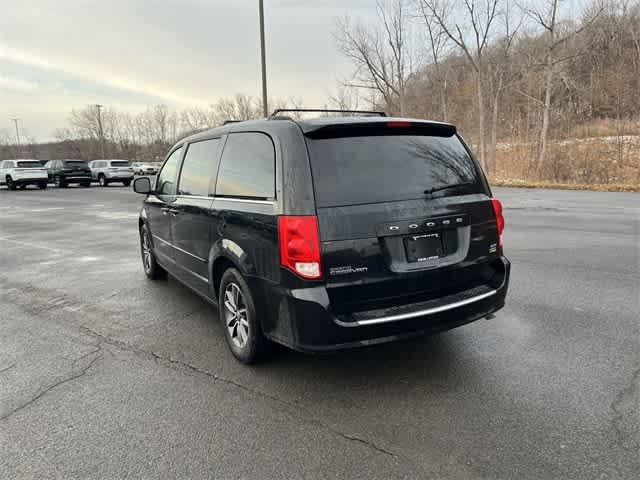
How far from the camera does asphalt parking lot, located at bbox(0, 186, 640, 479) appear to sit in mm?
2309

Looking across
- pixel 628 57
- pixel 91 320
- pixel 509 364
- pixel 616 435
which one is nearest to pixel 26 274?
pixel 91 320

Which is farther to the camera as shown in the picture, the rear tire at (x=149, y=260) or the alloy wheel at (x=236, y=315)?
the rear tire at (x=149, y=260)

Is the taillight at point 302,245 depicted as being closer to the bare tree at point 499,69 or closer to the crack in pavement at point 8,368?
the crack in pavement at point 8,368

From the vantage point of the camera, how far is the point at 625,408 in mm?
2699

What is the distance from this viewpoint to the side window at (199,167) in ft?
12.8

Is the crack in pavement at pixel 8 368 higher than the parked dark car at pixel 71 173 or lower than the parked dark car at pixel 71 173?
lower

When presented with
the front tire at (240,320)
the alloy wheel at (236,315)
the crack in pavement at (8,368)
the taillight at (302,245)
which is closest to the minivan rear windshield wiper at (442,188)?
the taillight at (302,245)

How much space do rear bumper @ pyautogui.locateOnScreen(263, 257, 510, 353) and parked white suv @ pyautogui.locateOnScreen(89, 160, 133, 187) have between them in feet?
103

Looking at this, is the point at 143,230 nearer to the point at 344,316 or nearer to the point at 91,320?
the point at 91,320

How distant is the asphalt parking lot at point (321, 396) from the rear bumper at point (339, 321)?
0.42 metres

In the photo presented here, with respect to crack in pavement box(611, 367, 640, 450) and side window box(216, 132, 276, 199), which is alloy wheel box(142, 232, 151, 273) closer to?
side window box(216, 132, 276, 199)

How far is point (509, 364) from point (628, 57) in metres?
54.7

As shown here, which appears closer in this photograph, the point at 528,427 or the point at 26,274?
the point at 528,427

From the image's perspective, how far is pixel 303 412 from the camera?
2.76 m
